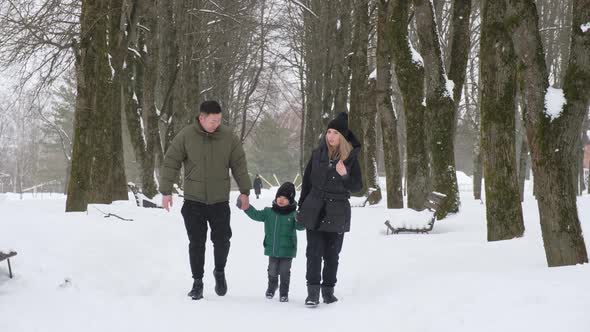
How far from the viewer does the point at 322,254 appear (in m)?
5.94

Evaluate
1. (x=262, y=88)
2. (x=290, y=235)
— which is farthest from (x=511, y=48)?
(x=262, y=88)

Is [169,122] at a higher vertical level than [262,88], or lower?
lower

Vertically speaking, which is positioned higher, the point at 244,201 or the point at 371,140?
the point at 371,140

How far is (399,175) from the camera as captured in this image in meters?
16.5

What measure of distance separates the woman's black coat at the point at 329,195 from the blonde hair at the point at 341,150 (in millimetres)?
42

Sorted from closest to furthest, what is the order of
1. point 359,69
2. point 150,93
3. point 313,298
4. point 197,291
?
point 313,298, point 197,291, point 150,93, point 359,69

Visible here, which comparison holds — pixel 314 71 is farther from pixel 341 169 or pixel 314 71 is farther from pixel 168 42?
pixel 341 169

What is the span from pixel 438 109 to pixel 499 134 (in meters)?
3.57

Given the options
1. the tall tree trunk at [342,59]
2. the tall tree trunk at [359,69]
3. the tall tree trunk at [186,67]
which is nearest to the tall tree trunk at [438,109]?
the tall tree trunk at [359,69]

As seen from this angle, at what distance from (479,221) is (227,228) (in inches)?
252

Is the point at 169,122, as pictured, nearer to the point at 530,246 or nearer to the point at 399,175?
the point at 399,175

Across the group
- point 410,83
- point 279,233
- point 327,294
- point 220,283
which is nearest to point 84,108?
point 410,83

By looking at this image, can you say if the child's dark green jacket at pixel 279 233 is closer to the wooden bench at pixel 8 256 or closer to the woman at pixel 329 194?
the woman at pixel 329 194

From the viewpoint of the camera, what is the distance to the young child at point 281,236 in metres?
6.14
